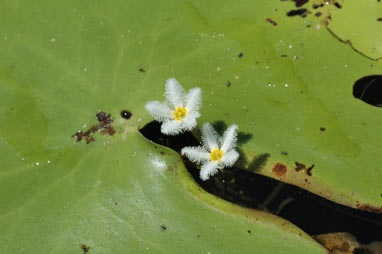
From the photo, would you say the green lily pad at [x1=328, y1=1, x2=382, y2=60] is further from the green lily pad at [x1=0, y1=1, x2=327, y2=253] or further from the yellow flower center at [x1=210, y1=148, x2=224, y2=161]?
the yellow flower center at [x1=210, y1=148, x2=224, y2=161]

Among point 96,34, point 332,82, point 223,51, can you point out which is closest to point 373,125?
point 332,82

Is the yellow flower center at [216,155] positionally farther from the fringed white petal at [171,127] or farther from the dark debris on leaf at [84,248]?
the dark debris on leaf at [84,248]

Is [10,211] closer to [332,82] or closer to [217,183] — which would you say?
[217,183]

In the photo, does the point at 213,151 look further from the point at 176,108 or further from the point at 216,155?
the point at 176,108

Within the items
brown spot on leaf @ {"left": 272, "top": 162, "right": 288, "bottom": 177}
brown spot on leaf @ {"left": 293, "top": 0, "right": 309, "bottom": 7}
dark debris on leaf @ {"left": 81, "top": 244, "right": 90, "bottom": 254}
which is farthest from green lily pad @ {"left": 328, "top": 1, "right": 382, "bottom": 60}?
dark debris on leaf @ {"left": 81, "top": 244, "right": 90, "bottom": 254}

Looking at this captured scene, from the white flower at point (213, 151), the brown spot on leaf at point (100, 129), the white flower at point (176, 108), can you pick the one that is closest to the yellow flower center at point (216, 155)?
the white flower at point (213, 151)

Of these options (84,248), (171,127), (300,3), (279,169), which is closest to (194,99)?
(171,127)
